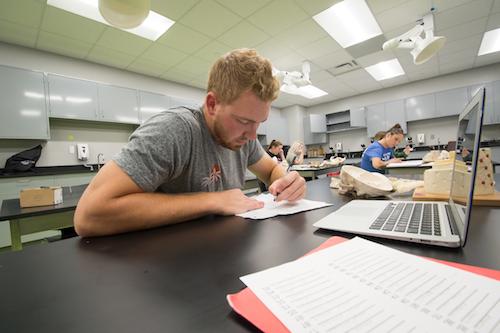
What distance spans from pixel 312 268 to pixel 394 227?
0.29 metres

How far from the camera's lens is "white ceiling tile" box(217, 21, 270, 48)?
297 centimetres

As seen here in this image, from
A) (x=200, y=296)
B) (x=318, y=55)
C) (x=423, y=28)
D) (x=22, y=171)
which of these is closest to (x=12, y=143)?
(x=22, y=171)

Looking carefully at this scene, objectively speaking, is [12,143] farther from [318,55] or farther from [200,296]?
[318,55]

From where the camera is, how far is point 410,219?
57 centimetres

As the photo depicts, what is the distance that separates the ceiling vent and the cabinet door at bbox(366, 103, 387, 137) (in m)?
2.03

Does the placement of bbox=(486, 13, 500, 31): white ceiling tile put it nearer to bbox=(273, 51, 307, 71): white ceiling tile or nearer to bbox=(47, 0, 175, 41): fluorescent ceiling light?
bbox=(273, 51, 307, 71): white ceiling tile

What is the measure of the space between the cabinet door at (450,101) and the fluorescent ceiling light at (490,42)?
0.90 m

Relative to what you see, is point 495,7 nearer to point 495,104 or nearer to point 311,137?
point 495,104

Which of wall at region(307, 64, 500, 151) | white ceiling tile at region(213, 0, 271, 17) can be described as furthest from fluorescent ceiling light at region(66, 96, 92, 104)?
wall at region(307, 64, 500, 151)

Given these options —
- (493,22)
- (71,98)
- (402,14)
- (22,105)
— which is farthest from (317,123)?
(22,105)

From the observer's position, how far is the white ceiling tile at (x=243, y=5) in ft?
8.08

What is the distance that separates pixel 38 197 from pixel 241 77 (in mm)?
1571

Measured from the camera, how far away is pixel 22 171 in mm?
3053

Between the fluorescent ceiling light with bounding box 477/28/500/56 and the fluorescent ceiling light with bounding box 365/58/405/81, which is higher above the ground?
the fluorescent ceiling light with bounding box 477/28/500/56
